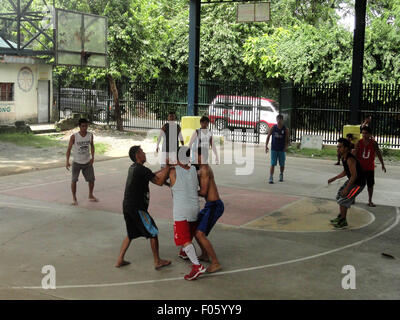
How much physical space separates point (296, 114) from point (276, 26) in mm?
14609

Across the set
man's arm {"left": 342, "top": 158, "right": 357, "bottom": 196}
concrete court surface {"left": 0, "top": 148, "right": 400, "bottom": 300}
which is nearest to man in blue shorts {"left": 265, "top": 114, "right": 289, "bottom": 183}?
concrete court surface {"left": 0, "top": 148, "right": 400, "bottom": 300}

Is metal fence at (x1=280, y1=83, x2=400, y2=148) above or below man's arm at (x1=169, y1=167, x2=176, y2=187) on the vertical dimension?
above

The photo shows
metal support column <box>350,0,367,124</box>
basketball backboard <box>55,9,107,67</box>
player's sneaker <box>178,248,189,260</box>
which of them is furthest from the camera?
basketball backboard <box>55,9,107,67</box>

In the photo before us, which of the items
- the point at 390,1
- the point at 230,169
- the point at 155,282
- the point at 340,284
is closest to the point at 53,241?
the point at 155,282

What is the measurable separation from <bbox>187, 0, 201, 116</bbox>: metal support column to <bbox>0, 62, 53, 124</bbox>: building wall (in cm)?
1102

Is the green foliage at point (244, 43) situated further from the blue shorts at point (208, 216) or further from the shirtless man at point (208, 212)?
the blue shorts at point (208, 216)

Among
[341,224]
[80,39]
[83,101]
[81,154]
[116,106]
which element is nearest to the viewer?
[341,224]

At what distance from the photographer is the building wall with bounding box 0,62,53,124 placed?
81.5 feet

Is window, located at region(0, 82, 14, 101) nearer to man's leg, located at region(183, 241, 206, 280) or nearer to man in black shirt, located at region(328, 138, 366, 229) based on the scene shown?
man in black shirt, located at region(328, 138, 366, 229)

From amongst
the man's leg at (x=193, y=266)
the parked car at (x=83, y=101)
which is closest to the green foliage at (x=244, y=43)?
the parked car at (x=83, y=101)

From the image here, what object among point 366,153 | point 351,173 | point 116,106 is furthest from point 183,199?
point 116,106

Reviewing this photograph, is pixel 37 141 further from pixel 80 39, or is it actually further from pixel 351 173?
pixel 351 173

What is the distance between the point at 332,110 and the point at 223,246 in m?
13.7

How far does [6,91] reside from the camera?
24.9 m
